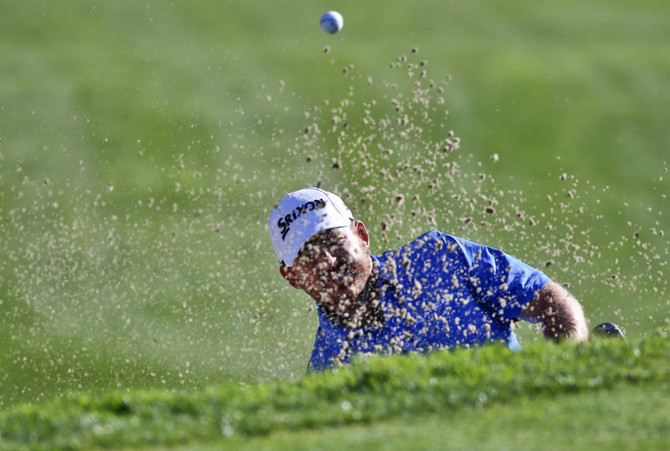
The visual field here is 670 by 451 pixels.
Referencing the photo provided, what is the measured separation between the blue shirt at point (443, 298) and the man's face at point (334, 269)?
115 millimetres

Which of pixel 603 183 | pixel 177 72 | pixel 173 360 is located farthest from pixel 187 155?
pixel 603 183

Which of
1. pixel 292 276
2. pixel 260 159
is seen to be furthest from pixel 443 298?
pixel 260 159

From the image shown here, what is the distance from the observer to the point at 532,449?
2455mm

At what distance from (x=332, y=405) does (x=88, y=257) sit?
5356 millimetres

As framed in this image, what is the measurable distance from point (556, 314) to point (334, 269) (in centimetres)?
100

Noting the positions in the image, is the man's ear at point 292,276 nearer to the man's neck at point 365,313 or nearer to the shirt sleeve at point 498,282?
the man's neck at point 365,313

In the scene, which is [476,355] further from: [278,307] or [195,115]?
[195,115]

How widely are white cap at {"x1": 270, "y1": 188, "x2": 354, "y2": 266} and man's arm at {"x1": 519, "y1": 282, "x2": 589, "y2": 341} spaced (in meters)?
0.94

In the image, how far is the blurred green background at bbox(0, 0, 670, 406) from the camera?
7.48 metres

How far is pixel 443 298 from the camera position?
4.15 m

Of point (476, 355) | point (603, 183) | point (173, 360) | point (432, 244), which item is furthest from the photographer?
point (603, 183)

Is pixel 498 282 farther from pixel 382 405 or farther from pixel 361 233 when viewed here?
pixel 382 405

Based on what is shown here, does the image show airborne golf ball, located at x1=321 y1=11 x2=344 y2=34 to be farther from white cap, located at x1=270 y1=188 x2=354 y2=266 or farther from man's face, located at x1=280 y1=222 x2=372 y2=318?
man's face, located at x1=280 y1=222 x2=372 y2=318

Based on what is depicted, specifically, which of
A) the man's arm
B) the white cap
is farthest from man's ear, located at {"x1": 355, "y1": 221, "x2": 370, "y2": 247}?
the man's arm
